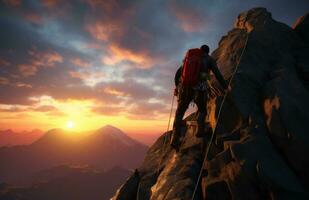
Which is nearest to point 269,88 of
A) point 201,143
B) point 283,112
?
point 283,112

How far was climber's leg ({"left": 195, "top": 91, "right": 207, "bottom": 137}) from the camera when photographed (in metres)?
12.3

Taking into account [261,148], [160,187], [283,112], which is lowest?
[160,187]

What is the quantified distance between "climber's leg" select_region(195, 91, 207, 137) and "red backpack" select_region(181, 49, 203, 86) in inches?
28.8

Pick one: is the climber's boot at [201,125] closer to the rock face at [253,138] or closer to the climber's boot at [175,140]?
the rock face at [253,138]

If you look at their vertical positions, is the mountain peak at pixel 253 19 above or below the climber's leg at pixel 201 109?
above

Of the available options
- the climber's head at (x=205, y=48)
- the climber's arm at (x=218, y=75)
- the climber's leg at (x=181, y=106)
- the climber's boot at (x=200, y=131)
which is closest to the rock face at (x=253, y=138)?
the climber's boot at (x=200, y=131)

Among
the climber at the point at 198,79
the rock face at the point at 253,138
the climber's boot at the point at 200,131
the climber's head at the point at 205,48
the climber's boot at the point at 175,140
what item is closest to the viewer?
the rock face at the point at 253,138

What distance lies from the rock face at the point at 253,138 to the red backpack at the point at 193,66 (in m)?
1.49

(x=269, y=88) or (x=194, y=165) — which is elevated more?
(x=269, y=88)

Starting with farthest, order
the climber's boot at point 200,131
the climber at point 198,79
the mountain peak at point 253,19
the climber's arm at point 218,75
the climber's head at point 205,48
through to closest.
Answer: the mountain peak at point 253,19 → the climber's head at point 205,48 → the climber's boot at point 200,131 → the climber at point 198,79 → the climber's arm at point 218,75

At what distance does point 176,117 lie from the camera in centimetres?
1331

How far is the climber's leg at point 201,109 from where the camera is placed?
12319 mm

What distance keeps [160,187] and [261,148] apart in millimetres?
4894

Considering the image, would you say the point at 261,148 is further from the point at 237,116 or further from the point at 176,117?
the point at 176,117
